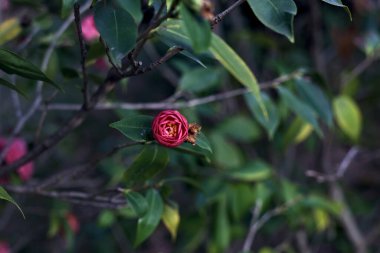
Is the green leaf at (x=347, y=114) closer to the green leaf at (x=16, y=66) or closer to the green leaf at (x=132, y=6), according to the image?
the green leaf at (x=132, y=6)

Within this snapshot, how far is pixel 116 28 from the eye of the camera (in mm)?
735

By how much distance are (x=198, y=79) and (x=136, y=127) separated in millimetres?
804

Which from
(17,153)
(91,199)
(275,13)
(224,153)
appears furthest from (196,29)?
(224,153)

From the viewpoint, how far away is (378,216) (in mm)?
2502

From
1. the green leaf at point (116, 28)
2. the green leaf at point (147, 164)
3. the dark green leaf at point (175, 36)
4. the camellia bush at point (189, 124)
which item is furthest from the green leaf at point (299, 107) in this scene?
the green leaf at point (116, 28)

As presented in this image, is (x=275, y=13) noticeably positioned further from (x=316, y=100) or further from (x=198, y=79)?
(x=198, y=79)

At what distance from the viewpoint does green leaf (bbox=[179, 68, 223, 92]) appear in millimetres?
1559

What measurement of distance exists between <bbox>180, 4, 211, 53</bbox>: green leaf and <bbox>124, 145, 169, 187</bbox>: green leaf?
38 cm

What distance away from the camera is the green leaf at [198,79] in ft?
5.11

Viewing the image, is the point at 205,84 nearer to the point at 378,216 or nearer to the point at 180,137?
the point at 180,137

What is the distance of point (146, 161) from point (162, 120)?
0.22 m

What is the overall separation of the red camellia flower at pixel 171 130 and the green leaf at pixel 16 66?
0.20m

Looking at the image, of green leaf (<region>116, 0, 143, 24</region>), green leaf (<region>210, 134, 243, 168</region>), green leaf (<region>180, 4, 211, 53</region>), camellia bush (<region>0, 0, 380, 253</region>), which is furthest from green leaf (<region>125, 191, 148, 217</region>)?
green leaf (<region>210, 134, 243, 168</region>)

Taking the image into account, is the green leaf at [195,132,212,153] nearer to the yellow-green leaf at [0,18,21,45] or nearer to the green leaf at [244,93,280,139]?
the green leaf at [244,93,280,139]
